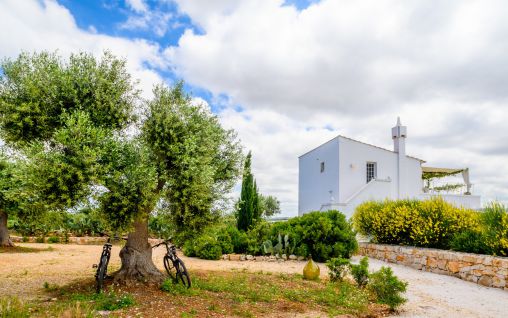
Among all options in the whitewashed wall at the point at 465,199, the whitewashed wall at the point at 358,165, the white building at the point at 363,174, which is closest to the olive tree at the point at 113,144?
the white building at the point at 363,174

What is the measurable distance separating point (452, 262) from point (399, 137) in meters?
15.0

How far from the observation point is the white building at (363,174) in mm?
23812

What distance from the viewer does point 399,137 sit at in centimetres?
2573

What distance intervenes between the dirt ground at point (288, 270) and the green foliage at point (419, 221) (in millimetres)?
1235

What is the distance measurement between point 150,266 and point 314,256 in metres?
7.43

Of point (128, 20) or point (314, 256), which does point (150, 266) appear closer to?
point (128, 20)

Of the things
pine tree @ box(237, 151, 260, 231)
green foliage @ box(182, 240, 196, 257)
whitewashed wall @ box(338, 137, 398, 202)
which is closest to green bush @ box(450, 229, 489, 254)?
pine tree @ box(237, 151, 260, 231)

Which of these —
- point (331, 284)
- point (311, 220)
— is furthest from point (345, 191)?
point (331, 284)

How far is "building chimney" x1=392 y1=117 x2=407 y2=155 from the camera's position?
25609mm

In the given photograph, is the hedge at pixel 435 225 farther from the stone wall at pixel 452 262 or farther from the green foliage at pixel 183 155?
the green foliage at pixel 183 155

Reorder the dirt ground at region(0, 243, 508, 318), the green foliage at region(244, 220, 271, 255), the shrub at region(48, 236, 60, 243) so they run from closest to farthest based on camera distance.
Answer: the dirt ground at region(0, 243, 508, 318), the green foliage at region(244, 220, 271, 255), the shrub at region(48, 236, 60, 243)

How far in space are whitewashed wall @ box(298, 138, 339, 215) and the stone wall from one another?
1001 cm

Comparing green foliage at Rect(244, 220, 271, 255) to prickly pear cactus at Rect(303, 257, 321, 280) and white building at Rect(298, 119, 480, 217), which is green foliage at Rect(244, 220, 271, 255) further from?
white building at Rect(298, 119, 480, 217)

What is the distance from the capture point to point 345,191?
80.0ft
